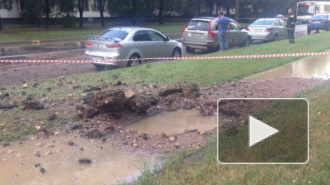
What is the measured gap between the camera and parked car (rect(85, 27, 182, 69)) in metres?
12.4

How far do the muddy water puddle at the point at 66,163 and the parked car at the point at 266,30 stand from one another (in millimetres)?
18059

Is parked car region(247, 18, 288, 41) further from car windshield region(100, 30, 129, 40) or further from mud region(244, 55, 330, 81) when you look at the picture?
car windshield region(100, 30, 129, 40)

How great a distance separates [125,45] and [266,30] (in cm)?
1197

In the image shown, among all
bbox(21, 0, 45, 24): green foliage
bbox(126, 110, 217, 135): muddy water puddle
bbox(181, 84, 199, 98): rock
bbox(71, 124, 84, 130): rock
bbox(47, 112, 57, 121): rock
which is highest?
bbox(21, 0, 45, 24): green foliage

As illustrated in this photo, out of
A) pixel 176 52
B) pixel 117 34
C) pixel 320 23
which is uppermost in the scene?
pixel 320 23

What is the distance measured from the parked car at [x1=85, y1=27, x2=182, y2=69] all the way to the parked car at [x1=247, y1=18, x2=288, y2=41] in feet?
31.1

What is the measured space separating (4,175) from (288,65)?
10.1 m

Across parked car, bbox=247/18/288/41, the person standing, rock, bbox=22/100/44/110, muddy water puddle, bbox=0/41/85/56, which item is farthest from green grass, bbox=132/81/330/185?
parked car, bbox=247/18/288/41

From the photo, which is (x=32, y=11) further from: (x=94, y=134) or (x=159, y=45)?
(x=94, y=134)

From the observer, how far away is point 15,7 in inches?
1634

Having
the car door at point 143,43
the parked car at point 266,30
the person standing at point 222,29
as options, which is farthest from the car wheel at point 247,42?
the car door at point 143,43

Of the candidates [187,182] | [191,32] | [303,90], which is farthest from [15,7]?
[187,182]
